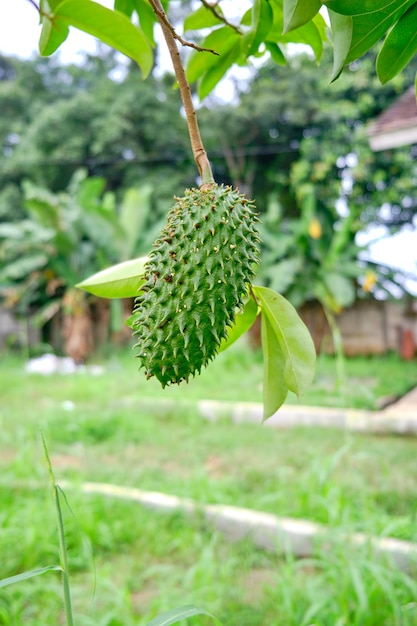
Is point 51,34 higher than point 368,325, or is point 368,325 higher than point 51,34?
point 51,34

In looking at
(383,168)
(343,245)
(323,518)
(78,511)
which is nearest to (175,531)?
(78,511)

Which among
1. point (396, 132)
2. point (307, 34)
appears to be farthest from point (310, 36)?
point (396, 132)

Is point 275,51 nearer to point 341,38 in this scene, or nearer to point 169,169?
point 341,38

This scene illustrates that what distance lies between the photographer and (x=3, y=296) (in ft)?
33.8

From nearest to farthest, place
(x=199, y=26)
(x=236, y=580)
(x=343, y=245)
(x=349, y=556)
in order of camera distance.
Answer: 1. (x=199, y=26)
2. (x=349, y=556)
3. (x=236, y=580)
4. (x=343, y=245)

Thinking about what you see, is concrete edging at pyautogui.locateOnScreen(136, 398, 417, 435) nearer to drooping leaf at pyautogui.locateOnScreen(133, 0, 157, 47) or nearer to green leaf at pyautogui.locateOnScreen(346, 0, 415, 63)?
drooping leaf at pyautogui.locateOnScreen(133, 0, 157, 47)

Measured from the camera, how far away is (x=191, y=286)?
2.02 ft

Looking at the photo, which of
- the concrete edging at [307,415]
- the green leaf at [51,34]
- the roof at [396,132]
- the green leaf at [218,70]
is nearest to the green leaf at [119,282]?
the green leaf at [51,34]

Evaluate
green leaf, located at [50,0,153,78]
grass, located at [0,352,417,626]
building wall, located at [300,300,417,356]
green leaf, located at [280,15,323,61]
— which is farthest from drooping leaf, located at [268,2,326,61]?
building wall, located at [300,300,417,356]

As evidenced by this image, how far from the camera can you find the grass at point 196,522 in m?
1.98

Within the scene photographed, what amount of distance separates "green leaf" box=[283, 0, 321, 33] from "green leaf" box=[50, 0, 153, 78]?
229 mm

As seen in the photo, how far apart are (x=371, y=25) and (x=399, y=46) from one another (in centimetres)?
6

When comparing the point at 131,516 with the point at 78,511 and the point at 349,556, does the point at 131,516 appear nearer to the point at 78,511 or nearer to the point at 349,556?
the point at 78,511

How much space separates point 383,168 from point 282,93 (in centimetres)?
237
